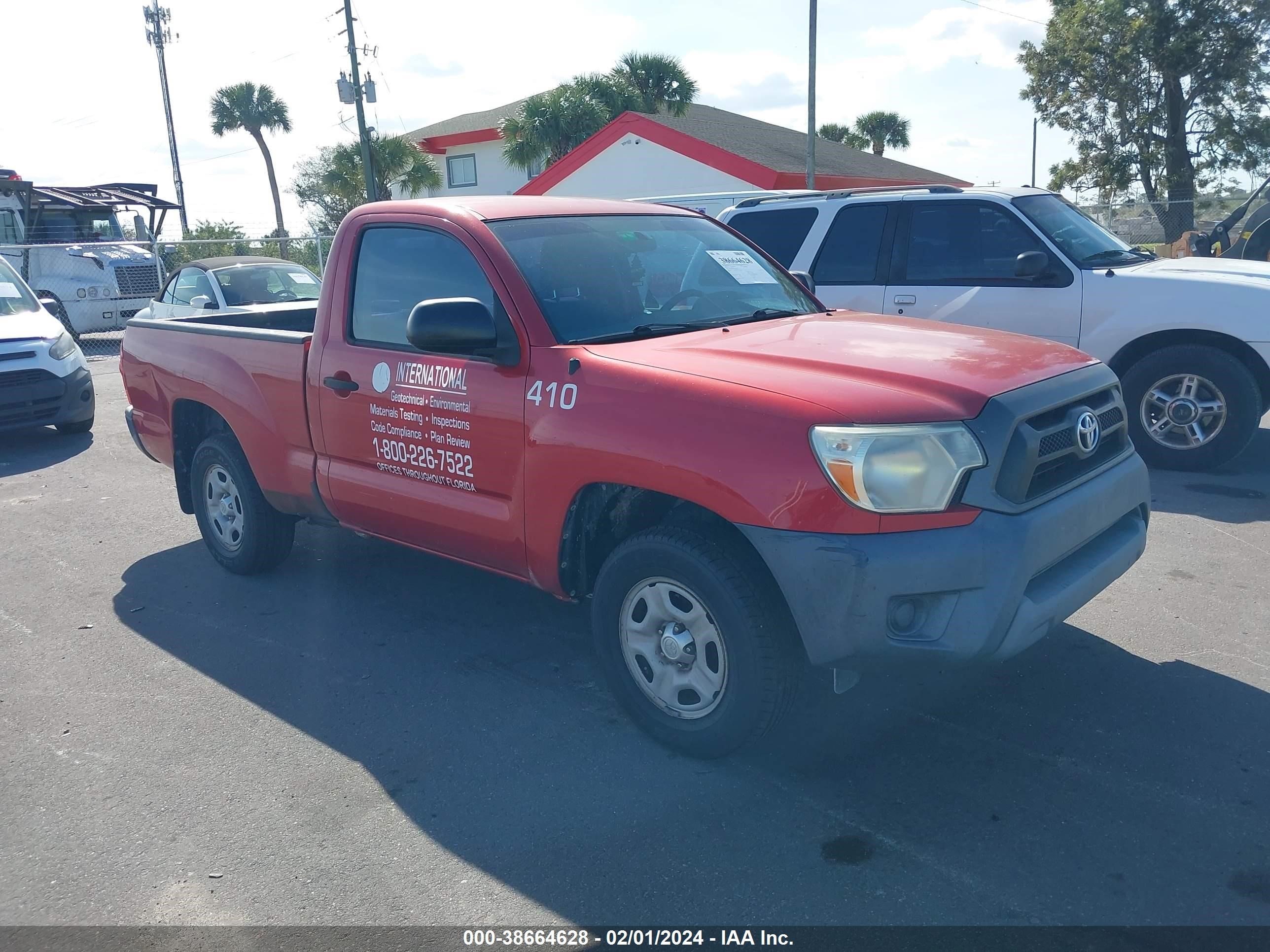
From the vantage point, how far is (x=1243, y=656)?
4.21m

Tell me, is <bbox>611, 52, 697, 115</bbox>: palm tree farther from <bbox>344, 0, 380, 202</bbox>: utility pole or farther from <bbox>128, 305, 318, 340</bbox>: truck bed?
<bbox>128, 305, 318, 340</bbox>: truck bed

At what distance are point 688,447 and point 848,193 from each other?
5.47 meters

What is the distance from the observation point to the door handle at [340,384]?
180 inches

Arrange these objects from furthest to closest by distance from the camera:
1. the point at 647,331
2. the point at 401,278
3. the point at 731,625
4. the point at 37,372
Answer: the point at 37,372 → the point at 401,278 → the point at 647,331 → the point at 731,625

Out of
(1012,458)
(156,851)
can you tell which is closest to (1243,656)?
(1012,458)

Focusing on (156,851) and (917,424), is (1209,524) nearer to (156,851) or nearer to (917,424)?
(917,424)

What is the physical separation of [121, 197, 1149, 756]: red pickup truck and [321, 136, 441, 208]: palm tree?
2924cm

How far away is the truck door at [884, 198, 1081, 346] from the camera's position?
7223mm

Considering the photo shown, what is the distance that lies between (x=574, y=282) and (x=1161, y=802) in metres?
2.75

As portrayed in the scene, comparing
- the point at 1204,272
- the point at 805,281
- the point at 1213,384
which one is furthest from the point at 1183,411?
the point at 805,281

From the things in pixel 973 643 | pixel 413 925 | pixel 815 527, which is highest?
pixel 815 527

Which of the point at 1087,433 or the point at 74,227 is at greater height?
the point at 74,227

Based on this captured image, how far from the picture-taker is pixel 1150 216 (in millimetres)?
20562

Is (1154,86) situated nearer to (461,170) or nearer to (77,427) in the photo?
(461,170)
